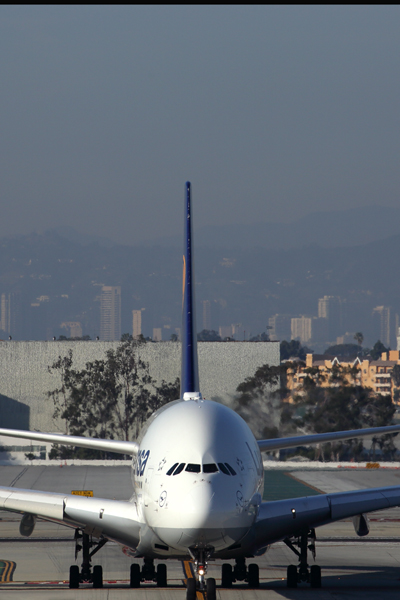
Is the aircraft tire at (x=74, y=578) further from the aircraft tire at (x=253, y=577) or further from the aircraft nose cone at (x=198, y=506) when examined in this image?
the aircraft nose cone at (x=198, y=506)

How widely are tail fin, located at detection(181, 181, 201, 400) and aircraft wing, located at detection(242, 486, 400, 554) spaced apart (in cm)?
425

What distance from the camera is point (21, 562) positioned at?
3225 cm

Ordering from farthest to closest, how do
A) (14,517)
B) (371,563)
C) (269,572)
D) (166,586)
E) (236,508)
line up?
(14,517) → (371,563) → (269,572) → (166,586) → (236,508)

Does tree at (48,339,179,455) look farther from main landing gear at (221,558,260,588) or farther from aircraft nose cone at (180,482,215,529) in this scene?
aircraft nose cone at (180,482,215,529)

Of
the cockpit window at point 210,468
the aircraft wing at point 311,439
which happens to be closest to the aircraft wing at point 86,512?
the cockpit window at point 210,468

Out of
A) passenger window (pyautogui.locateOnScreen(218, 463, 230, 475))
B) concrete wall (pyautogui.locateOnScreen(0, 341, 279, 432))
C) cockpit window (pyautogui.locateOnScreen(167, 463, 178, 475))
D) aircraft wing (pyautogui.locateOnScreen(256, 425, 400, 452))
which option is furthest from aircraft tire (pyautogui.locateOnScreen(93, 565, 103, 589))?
concrete wall (pyautogui.locateOnScreen(0, 341, 279, 432))

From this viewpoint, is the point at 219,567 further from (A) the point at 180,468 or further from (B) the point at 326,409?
(B) the point at 326,409

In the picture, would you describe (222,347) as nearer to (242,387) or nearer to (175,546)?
(242,387)

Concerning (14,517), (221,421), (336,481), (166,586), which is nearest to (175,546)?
(221,421)

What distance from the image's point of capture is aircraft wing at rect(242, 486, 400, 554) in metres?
22.5

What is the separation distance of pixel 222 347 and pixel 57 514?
330 feet

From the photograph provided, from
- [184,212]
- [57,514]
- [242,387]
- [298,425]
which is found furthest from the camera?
[242,387]

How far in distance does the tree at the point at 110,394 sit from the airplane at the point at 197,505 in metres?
92.8

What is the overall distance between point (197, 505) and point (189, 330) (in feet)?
37.6
